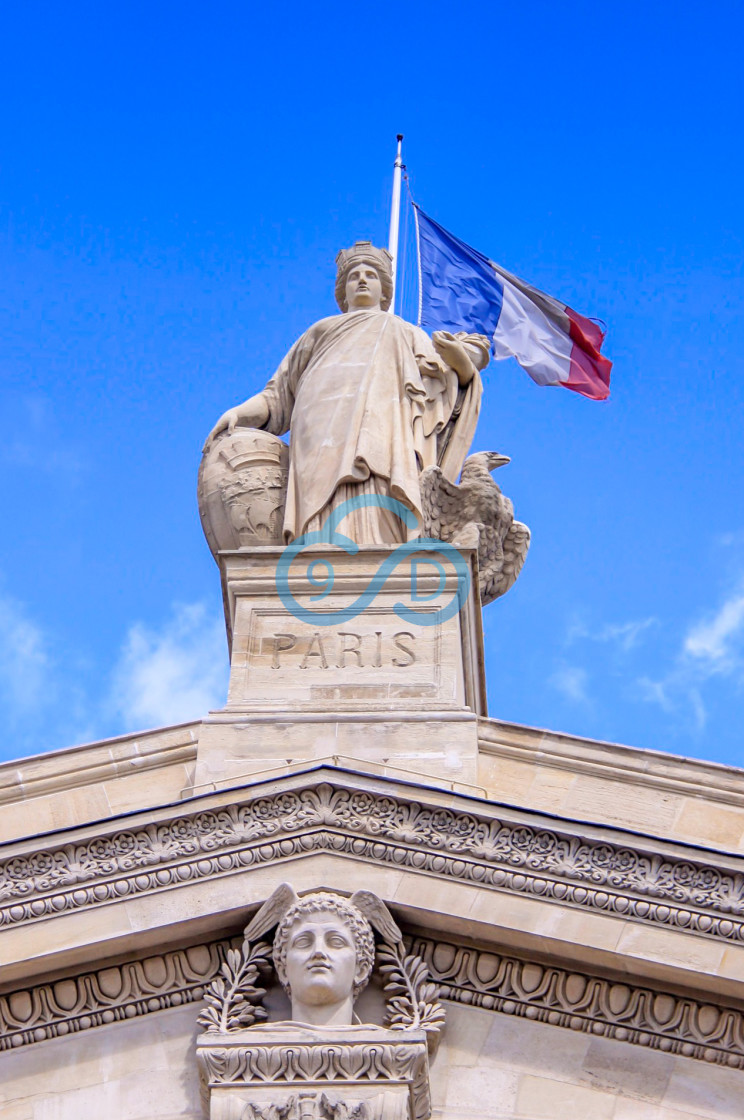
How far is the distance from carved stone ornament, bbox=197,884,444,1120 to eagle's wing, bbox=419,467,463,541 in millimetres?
4242

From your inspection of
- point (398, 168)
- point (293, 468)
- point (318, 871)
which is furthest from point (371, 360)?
point (398, 168)

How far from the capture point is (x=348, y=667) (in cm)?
1589

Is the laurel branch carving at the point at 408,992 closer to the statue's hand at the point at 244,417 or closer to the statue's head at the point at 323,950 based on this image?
the statue's head at the point at 323,950

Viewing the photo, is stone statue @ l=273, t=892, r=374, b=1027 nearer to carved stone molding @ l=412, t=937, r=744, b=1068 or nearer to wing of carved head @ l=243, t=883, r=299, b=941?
wing of carved head @ l=243, t=883, r=299, b=941

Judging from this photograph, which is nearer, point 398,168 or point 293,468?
point 293,468

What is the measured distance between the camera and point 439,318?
998 inches

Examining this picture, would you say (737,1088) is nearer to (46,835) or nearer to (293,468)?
(46,835)

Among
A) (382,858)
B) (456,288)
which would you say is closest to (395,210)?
(456,288)

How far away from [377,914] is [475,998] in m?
0.82

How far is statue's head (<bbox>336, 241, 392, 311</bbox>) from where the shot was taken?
1967 cm

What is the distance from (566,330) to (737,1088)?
483 inches

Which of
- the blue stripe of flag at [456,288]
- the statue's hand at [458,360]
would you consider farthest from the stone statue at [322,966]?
the blue stripe of flag at [456,288]

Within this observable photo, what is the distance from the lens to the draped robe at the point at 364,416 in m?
17.2

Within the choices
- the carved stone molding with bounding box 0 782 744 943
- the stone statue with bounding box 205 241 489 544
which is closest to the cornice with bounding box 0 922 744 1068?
the carved stone molding with bounding box 0 782 744 943
